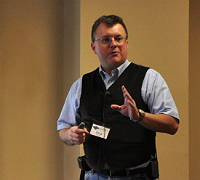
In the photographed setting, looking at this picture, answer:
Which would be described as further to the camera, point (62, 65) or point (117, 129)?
point (62, 65)

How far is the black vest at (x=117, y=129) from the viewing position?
134 centimetres

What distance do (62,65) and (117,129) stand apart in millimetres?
1626

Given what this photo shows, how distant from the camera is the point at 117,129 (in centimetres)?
136

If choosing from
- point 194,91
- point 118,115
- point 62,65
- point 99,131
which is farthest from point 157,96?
point 62,65

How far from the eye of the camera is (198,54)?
273 cm

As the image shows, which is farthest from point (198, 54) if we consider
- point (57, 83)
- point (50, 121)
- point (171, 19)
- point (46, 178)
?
point (46, 178)

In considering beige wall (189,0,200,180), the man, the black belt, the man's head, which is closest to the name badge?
the man

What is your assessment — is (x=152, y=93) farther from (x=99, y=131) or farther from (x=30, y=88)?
(x=30, y=88)

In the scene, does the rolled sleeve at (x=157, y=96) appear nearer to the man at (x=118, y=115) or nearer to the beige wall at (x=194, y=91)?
the man at (x=118, y=115)

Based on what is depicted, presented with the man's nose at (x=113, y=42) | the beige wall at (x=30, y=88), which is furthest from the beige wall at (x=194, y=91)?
the man's nose at (x=113, y=42)

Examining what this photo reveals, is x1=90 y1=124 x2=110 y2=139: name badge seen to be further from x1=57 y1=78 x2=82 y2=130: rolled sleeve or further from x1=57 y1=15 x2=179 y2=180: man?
x1=57 y1=78 x2=82 y2=130: rolled sleeve

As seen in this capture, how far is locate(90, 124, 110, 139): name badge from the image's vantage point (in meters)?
1.38

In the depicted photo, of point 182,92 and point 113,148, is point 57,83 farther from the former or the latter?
point 113,148

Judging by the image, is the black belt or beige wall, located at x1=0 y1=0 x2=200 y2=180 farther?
beige wall, located at x1=0 y1=0 x2=200 y2=180
